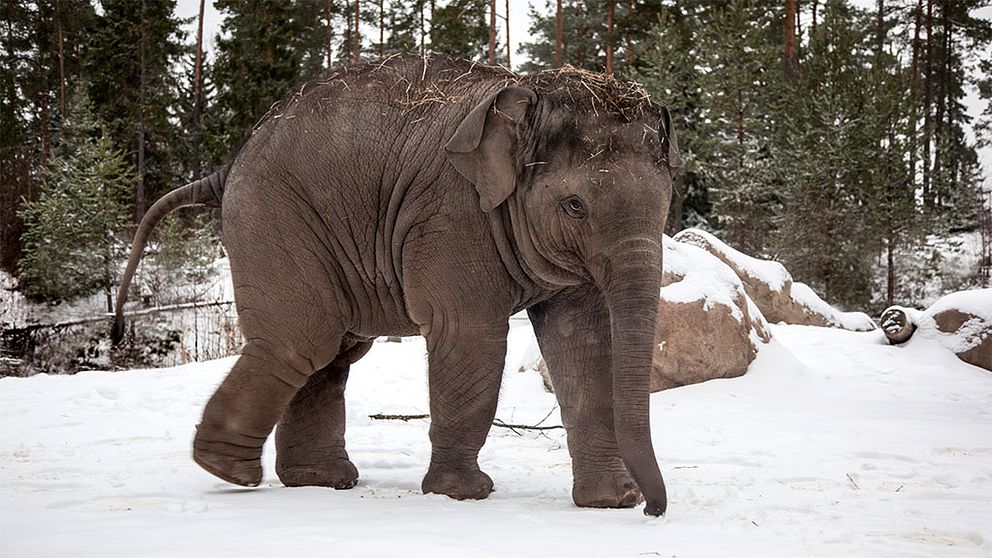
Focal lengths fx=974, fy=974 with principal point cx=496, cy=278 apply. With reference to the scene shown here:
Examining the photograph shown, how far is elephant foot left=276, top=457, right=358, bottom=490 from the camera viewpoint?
5902 mm

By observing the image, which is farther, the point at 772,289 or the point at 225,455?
the point at 772,289

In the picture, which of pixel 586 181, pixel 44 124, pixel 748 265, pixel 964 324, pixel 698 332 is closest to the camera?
pixel 586 181

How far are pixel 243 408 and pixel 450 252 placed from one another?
1493 mm

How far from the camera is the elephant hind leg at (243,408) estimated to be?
17.8ft

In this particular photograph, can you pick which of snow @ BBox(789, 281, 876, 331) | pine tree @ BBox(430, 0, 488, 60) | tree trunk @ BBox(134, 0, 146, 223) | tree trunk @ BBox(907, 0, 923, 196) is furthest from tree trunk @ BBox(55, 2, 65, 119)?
tree trunk @ BBox(907, 0, 923, 196)

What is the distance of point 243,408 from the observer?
543 cm

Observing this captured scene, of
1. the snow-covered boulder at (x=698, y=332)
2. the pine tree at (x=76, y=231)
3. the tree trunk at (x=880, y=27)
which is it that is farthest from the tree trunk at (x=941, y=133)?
the pine tree at (x=76, y=231)

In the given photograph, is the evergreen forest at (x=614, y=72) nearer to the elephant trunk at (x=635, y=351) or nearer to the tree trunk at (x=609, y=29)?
the tree trunk at (x=609, y=29)

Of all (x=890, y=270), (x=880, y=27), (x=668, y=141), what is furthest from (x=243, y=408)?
(x=880, y=27)

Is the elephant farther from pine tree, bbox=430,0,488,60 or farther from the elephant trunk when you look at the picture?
pine tree, bbox=430,0,488,60

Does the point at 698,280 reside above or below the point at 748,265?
below

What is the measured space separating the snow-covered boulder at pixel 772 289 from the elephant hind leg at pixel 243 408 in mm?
9360

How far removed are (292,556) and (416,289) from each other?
6.25ft

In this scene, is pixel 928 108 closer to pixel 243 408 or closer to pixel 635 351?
pixel 635 351
